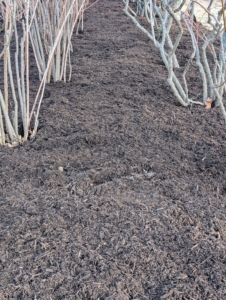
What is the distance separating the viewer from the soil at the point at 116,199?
1336mm

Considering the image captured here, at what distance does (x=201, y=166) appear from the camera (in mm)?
1993

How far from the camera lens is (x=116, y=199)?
1.73m

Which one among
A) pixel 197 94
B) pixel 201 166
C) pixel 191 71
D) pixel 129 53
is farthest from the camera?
pixel 129 53

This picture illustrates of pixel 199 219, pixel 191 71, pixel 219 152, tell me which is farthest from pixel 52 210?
pixel 191 71

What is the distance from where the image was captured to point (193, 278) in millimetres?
1341

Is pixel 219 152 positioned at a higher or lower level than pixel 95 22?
higher

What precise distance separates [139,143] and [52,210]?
29.6 inches

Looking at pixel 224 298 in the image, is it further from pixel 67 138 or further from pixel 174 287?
pixel 67 138

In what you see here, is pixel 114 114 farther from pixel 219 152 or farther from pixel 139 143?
pixel 219 152

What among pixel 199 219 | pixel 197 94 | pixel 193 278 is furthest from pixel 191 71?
pixel 193 278

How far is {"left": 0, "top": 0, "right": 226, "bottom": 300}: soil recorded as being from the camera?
1.34m

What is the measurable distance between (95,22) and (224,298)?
4338mm

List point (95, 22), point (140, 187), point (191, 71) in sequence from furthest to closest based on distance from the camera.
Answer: point (95, 22), point (191, 71), point (140, 187)

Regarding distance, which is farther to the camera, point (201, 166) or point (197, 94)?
point (197, 94)
